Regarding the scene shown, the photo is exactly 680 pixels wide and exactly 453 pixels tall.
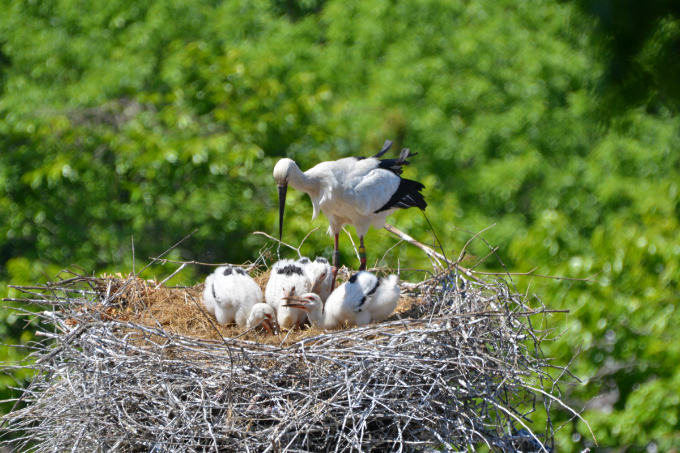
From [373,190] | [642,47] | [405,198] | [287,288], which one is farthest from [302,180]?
[642,47]

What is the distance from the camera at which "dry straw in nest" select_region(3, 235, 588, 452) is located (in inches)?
120

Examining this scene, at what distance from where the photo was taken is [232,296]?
14.6ft

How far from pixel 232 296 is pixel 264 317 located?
292 mm

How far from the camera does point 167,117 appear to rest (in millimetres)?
7973

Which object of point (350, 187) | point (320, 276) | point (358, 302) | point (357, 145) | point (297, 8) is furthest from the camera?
point (297, 8)

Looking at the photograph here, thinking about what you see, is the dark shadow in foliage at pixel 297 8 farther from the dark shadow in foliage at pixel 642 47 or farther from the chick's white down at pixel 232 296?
the dark shadow in foliage at pixel 642 47

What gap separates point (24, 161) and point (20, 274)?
7.44 ft

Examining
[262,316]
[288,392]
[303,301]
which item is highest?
[288,392]

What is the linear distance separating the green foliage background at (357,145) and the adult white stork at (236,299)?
1261 mm

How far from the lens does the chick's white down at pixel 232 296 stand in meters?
4.47

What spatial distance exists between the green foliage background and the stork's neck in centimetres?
184

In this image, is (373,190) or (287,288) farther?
(373,190)

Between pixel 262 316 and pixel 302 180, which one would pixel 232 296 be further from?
pixel 302 180

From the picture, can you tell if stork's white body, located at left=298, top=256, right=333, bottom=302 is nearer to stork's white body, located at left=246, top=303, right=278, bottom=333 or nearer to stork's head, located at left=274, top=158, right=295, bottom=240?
stork's white body, located at left=246, top=303, right=278, bottom=333
